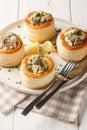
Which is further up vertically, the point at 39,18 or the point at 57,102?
the point at 39,18

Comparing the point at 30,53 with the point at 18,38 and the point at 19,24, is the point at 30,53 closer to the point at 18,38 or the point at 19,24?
the point at 18,38

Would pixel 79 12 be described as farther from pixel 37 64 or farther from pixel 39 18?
pixel 37 64

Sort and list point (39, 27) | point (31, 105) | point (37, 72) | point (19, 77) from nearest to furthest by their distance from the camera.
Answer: point (31, 105)
point (37, 72)
point (19, 77)
point (39, 27)

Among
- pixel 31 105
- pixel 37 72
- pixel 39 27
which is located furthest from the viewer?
pixel 39 27

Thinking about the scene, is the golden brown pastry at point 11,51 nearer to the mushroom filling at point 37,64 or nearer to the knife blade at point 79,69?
the mushroom filling at point 37,64

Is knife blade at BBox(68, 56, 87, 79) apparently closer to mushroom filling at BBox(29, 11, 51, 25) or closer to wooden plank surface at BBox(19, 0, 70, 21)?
mushroom filling at BBox(29, 11, 51, 25)

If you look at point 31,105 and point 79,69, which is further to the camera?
point 79,69

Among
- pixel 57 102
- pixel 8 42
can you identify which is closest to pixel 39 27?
pixel 8 42
